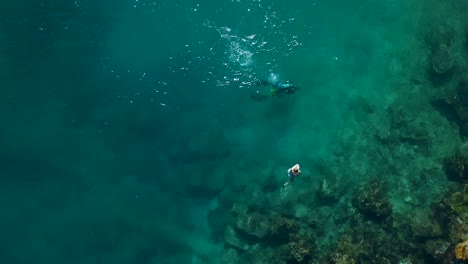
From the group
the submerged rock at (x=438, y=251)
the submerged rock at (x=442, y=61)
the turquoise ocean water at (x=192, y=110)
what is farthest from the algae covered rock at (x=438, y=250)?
the submerged rock at (x=442, y=61)

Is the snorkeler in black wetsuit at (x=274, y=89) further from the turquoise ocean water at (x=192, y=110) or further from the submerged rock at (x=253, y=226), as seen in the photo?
the submerged rock at (x=253, y=226)

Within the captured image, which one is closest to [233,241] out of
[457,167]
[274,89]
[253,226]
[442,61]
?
[253,226]

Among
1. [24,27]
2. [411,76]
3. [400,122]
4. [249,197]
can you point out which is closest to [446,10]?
[411,76]

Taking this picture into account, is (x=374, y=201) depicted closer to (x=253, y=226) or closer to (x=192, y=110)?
(x=253, y=226)

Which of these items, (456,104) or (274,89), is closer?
(456,104)

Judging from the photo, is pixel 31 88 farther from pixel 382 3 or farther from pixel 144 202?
pixel 382 3

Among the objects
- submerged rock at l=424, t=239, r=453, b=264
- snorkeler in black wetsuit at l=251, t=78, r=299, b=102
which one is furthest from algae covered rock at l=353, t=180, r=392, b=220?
snorkeler in black wetsuit at l=251, t=78, r=299, b=102
